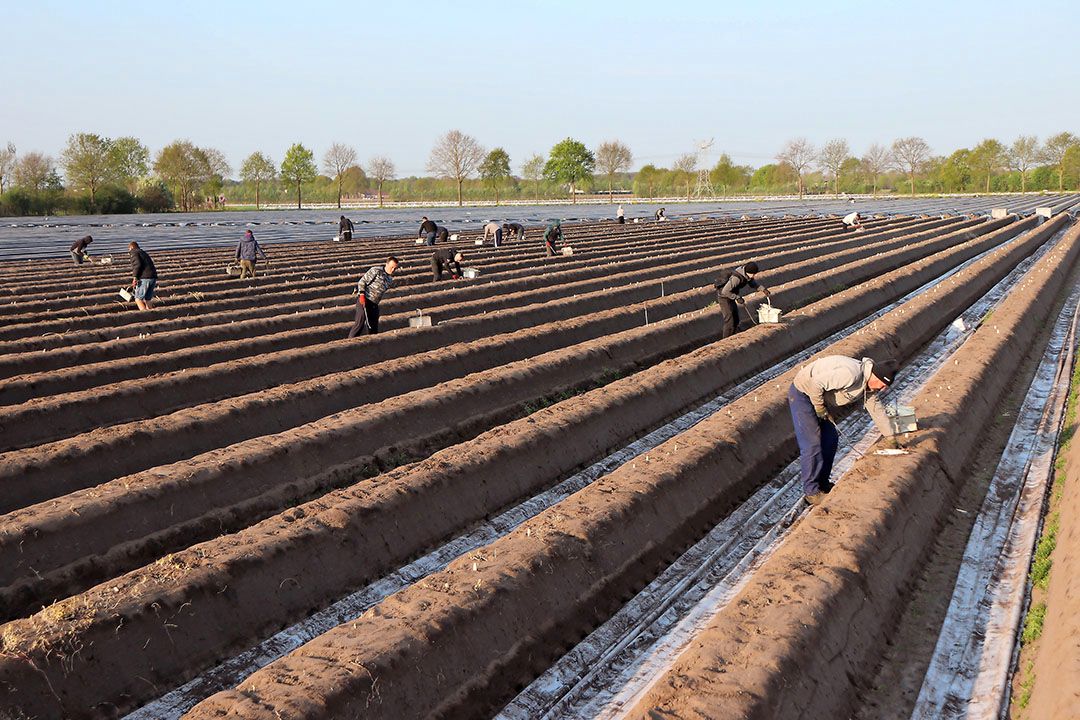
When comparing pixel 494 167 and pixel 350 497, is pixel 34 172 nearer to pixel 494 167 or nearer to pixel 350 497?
pixel 494 167

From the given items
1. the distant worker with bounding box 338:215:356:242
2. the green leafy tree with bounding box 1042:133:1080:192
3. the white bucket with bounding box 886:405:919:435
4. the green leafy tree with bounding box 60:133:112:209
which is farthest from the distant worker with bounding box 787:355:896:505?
the green leafy tree with bounding box 1042:133:1080:192

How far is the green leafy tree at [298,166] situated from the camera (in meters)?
128

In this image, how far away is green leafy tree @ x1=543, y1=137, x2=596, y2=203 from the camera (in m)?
146

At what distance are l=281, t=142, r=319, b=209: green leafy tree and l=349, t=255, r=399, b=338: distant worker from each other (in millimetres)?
114134

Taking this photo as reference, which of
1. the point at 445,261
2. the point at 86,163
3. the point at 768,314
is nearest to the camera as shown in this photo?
the point at 768,314

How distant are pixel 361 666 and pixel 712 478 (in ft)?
16.1

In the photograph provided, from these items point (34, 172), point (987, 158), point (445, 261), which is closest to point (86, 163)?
point (34, 172)

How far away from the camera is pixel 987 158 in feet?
452

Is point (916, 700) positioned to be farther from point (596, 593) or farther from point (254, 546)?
point (254, 546)

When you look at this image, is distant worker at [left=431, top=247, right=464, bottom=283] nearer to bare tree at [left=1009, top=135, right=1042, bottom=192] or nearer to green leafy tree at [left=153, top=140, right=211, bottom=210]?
green leafy tree at [left=153, top=140, right=211, bottom=210]

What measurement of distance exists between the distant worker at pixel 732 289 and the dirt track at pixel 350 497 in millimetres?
505

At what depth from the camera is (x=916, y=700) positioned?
6.30 metres

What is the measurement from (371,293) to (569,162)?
434 feet

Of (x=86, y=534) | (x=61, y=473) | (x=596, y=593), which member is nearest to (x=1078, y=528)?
(x=596, y=593)
